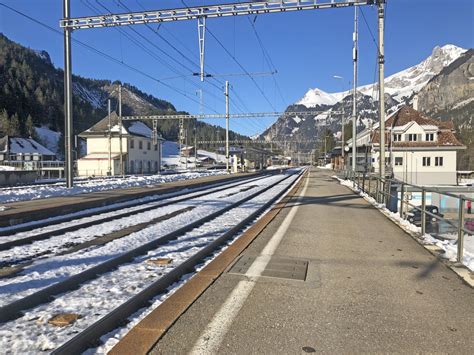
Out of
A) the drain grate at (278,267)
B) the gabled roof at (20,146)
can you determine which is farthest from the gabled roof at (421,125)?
the gabled roof at (20,146)

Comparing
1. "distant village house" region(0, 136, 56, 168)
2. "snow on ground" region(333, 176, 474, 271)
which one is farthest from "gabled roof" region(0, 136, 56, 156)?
"snow on ground" region(333, 176, 474, 271)

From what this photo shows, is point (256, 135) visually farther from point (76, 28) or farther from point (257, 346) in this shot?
point (257, 346)

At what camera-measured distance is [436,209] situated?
→ 1260cm

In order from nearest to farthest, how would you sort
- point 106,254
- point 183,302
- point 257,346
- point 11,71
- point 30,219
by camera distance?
point 257,346 < point 183,302 < point 106,254 < point 30,219 < point 11,71

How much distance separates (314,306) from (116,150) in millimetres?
68201

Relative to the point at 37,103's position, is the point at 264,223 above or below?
below

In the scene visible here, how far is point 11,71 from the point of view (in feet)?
464

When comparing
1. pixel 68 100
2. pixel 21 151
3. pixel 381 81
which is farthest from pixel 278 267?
pixel 21 151

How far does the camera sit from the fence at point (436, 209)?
23.4ft

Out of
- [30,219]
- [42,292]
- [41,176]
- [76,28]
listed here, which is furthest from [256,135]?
[42,292]

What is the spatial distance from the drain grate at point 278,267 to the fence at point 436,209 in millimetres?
2716

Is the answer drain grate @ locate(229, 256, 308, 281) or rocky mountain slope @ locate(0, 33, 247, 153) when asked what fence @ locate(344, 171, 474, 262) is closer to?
drain grate @ locate(229, 256, 308, 281)

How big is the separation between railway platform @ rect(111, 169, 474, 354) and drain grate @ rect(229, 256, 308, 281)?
15mm

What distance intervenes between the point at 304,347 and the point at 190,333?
3.54 ft
